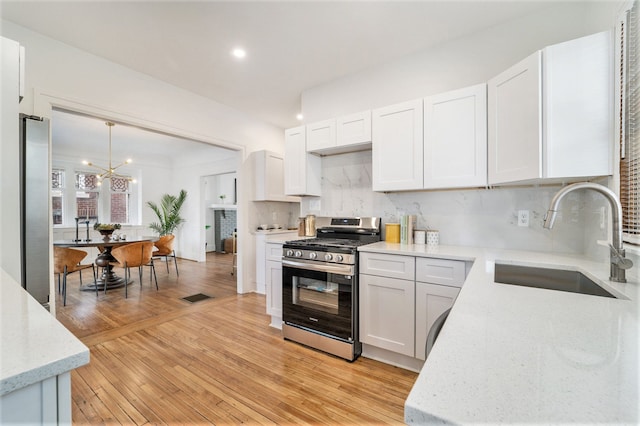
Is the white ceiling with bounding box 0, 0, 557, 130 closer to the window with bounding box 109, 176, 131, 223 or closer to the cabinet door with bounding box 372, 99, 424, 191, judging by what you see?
the cabinet door with bounding box 372, 99, 424, 191

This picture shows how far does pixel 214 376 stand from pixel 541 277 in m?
2.30

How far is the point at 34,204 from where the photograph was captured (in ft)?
6.50

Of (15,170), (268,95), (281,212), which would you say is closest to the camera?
(15,170)

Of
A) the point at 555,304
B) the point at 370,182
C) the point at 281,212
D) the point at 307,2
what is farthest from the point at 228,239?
the point at 555,304

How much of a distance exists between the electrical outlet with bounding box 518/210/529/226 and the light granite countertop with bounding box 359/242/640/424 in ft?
4.39

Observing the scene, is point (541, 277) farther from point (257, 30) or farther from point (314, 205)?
point (257, 30)

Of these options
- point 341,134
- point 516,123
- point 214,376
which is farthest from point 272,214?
point 516,123

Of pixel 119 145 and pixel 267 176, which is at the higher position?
pixel 119 145

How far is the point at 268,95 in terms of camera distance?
373 centimetres

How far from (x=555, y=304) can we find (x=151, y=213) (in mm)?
8348

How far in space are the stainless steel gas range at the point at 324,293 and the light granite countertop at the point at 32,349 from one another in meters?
1.81

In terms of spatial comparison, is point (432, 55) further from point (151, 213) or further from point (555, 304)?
point (151, 213)

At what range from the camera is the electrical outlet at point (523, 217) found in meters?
2.13

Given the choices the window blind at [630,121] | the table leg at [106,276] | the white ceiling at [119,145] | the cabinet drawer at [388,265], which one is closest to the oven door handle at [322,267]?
the cabinet drawer at [388,265]
